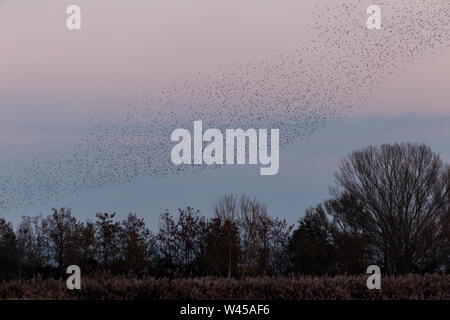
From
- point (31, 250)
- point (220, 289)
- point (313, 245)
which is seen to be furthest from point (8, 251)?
point (220, 289)

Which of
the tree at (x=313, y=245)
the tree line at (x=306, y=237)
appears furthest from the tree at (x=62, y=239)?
the tree at (x=313, y=245)

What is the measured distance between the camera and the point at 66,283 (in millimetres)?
11320

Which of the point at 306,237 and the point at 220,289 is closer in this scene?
the point at 220,289

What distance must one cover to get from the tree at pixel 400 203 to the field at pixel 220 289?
23.6 metres

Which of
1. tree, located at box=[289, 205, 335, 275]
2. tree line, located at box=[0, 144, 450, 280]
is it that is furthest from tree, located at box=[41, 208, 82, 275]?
tree, located at box=[289, 205, 335, 275]

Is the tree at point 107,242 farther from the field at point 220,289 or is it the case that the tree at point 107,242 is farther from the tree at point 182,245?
the field at point 220,289

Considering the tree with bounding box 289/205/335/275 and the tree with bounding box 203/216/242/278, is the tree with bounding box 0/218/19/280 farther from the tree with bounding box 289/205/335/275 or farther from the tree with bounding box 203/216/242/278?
the tree with bounding box 289/205/335/275

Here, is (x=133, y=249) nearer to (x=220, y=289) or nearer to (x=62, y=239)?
(x=62, y=239)

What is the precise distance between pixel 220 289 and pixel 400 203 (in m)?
27.0

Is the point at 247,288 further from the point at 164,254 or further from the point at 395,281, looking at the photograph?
the point at 164,254

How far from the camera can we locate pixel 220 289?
11359 mm

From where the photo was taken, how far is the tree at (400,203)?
35281 millimetres
